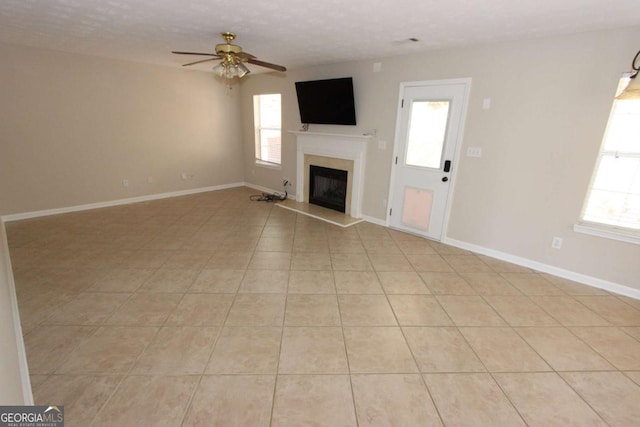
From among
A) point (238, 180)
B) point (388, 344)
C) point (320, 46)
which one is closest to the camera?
point (388, 344)

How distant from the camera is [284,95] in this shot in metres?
5.43

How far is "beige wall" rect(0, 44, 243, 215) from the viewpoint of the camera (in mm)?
4000

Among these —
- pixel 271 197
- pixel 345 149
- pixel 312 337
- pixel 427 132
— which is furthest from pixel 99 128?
pixel 427 132

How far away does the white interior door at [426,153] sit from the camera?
3.50 m

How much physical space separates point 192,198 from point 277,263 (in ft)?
11.0

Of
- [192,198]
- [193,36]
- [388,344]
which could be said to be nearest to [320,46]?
[193,36]

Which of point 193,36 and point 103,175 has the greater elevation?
point 193,36

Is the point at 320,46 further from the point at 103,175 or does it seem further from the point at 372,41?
the point at 103,175

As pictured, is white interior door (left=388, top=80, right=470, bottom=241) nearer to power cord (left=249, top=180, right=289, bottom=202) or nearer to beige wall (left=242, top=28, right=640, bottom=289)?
beige wall (left=242, top=28, right=640, bottom=289)

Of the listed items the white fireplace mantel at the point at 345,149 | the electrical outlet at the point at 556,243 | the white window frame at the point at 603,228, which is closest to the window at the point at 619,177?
the white window frame at the point at 603,228

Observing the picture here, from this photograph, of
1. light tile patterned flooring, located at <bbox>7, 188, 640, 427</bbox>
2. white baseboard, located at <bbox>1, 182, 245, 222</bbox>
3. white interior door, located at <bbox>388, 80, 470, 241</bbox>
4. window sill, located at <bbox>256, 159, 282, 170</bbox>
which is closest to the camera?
light tile patterned flooring, located at <bbox>7, 188, 640, 427</bbox>

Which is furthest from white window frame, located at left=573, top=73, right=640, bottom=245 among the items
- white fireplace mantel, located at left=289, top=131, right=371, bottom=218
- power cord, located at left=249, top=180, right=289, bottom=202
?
power cord, located at left=249, top=180, right=289, bottom=202

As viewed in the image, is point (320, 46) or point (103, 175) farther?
point (103, 175)

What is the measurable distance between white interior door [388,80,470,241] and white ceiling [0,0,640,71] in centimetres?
52
